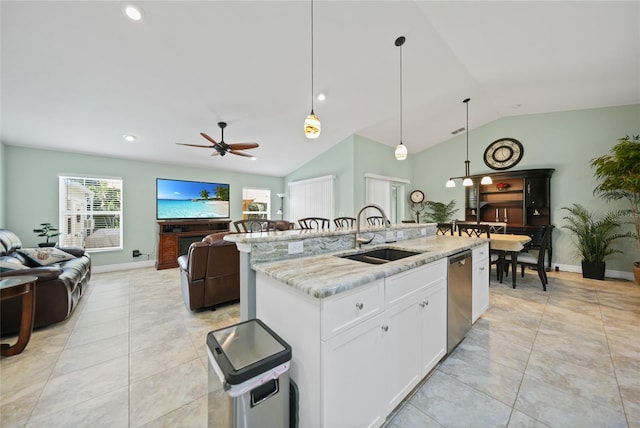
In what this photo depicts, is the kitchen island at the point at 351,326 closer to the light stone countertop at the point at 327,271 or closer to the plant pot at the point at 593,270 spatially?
the light stone countertop at the point at 327,271

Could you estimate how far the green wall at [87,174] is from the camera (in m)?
4.04

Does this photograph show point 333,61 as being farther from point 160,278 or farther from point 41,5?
point 160,278

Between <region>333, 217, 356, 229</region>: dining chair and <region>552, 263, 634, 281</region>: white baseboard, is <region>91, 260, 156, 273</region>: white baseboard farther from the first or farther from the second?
<region>552, 263, 634, 281</region>: white baseboard

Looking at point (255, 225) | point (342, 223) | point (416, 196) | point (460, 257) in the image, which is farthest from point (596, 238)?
point (255, 225)

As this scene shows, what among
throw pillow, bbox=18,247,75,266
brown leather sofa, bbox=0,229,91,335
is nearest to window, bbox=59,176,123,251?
throw pillow, bbox=18,247,75,266

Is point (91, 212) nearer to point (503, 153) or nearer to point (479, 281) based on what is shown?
point (479, 281)

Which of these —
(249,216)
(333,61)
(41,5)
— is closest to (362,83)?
(333,61)

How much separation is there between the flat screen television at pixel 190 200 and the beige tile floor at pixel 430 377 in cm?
279

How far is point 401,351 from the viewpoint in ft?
4.72

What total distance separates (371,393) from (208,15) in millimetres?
3263

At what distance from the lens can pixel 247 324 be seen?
1355 mm

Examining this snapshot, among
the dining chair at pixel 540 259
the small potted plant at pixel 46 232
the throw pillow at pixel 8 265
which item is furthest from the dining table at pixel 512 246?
the small potted plant at pixel 46 232

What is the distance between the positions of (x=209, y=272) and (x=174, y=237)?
294 cm

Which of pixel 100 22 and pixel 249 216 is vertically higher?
pixel 100 22
